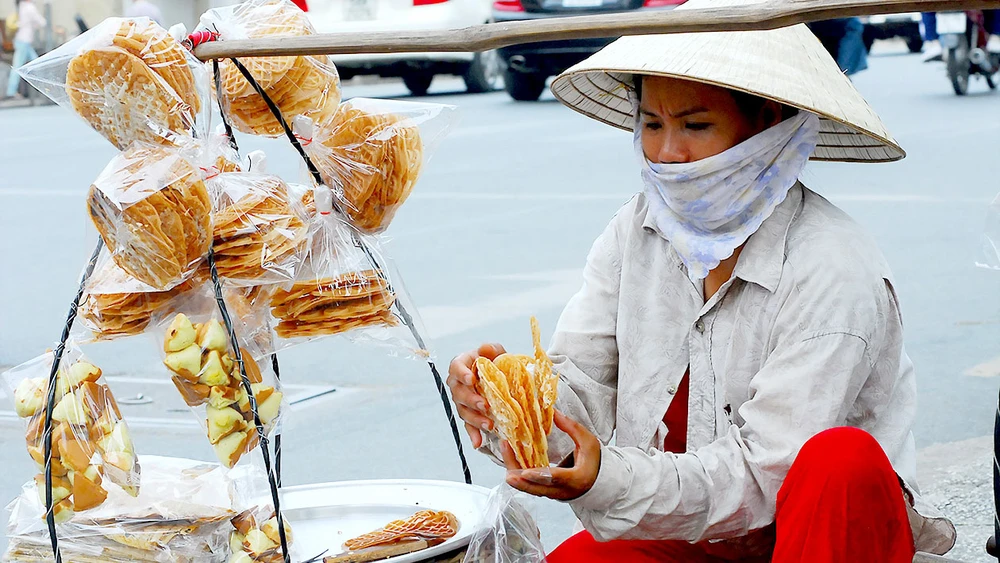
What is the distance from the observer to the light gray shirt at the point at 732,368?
5.41 feet

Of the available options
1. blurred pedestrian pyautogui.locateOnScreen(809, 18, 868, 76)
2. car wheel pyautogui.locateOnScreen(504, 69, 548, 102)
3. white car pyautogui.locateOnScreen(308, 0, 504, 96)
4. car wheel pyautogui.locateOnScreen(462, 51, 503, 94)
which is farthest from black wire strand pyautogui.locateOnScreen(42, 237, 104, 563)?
car wheel pyautogui.locateOnScreen(462, 51, 503, 94)

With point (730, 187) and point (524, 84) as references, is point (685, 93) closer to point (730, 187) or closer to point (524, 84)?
point (730, 187)

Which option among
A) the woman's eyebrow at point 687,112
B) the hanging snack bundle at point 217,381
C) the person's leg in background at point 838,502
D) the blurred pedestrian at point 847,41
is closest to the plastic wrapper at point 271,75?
the hanging snack bundle at point 217,381

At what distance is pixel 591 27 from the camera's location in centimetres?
139

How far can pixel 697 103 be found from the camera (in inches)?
69.9

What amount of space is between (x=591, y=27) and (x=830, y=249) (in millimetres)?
554

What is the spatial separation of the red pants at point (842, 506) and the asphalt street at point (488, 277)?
305 millimetres

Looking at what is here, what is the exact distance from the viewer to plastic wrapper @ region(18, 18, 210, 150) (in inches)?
62.7

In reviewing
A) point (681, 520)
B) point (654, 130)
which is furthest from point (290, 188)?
point (681, 520)

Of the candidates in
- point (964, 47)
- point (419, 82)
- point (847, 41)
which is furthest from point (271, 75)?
point (419, 82)

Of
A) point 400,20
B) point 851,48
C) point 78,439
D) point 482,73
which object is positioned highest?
point 78,439

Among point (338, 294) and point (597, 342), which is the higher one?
point (338, 294)

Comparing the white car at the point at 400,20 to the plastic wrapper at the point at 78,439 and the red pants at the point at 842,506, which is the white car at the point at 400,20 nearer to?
the plastic wrapper at the point at 78,439

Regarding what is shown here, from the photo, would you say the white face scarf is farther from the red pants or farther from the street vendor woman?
the red pants
